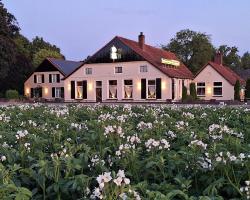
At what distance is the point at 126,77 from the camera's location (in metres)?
59.8

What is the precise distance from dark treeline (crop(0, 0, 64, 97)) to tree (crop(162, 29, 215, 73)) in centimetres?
2503

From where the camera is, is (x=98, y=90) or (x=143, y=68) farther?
(x=98, y=90)

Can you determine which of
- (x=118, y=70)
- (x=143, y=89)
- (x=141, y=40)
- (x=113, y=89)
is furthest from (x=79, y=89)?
(x=141, y=40)

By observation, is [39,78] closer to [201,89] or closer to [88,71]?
[88,71]

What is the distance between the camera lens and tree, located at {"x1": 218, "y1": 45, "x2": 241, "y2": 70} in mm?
106562

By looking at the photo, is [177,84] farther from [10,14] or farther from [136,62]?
[10,14]

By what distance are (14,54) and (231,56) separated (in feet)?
208

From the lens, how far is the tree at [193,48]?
Answer: 84188 mm

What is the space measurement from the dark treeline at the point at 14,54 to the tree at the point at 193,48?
25026 millimetres

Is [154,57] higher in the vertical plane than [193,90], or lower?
higher

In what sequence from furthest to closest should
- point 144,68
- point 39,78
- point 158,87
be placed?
point 39,78
point 144,68
point 158,87

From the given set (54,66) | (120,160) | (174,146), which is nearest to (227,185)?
(120,160)

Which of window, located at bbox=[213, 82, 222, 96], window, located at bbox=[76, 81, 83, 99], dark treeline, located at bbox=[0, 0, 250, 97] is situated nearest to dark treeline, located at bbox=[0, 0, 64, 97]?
dark treeline, located at bbox=[0, 0, 250, 97]

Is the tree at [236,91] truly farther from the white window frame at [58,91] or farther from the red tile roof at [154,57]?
the white window frame at [58,91]
